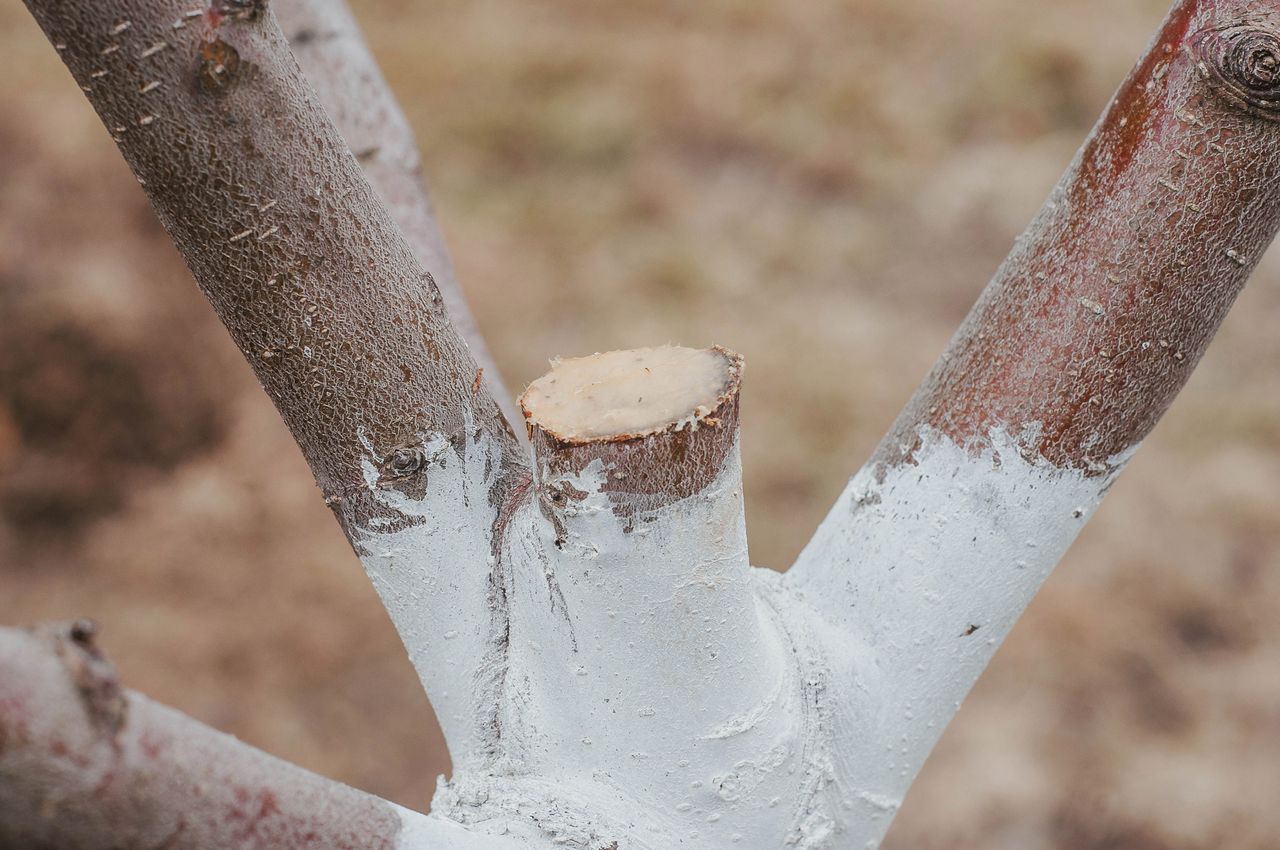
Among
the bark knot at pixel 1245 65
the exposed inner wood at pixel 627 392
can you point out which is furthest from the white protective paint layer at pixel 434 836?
the bark knot at pixel 1245 65

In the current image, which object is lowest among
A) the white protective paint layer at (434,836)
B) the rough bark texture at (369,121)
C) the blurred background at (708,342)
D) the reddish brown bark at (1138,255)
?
the white protective paint layer at (434,836)

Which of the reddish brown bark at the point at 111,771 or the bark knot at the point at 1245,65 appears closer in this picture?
the reddish brown bark at the point at 111,771

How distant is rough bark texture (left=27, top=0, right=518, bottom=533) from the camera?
42 centimetres

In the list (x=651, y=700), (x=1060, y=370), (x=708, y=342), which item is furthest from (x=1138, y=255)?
(x=708, y=342)

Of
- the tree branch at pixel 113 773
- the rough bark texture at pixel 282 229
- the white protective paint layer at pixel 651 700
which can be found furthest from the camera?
the white protective paint layer at pixel 651 700

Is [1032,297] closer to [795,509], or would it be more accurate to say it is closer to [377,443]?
[377,443]

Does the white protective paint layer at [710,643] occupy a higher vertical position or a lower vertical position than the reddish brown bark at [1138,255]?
lower

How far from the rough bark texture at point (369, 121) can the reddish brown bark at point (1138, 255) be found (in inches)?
14.7

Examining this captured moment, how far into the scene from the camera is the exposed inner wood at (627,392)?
496 mm

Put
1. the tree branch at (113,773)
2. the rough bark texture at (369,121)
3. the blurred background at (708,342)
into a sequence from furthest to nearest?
1. the blurred background at (708,342)
2. the rough bark texture at (369,121)
3. the tree branch at (113,773)

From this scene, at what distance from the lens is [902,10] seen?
10.5 feet

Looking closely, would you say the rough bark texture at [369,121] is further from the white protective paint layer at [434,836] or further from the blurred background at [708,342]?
the blurred background at [708,342]

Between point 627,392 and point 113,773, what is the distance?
0.27 meters

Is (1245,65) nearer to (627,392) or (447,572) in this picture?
(627,392)
